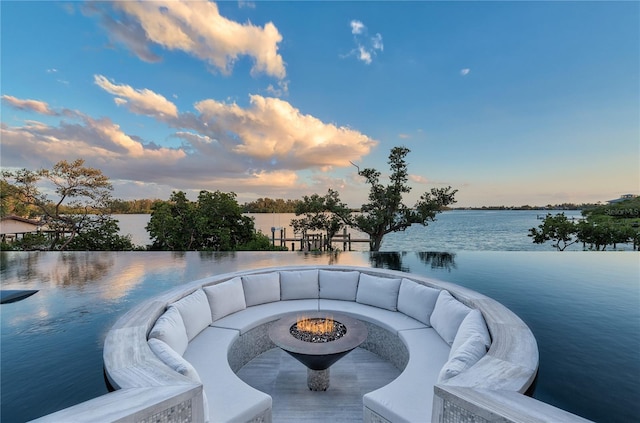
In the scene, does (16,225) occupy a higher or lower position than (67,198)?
lower

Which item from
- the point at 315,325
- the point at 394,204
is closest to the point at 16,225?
the point at 315,325

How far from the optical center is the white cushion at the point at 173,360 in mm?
1708

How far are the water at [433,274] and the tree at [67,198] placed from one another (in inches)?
134

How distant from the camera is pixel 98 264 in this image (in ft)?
21.1

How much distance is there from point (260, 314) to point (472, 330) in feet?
8.15

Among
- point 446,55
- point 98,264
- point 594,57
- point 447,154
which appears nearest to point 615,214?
point 447,154

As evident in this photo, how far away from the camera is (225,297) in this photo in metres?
3.35

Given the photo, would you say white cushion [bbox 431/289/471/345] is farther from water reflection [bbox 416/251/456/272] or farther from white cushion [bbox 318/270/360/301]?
water reflection [bbox 416/251/456/272]

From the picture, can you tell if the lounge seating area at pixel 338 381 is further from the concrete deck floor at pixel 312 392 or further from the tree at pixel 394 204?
the tree at pixel 394 204

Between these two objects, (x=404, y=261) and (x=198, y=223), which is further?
(x=198, y=223)

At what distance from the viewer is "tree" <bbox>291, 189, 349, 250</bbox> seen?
12.3 meters

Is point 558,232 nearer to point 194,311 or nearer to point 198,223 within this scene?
point 194,311

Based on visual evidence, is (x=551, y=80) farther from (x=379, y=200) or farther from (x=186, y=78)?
(x=186, y=78)

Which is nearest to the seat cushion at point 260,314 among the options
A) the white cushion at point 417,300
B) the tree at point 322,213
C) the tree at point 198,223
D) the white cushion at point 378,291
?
the white cushion at point 378,291
